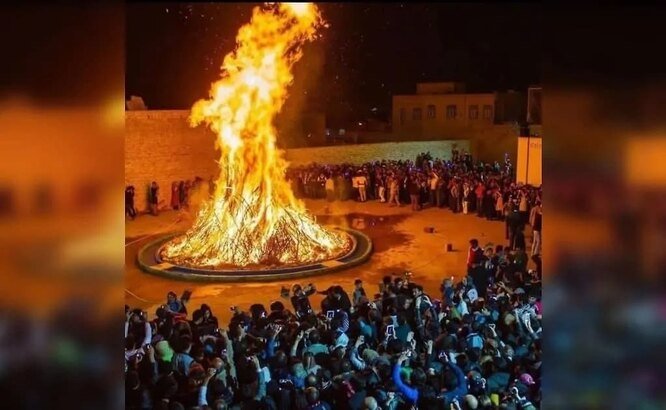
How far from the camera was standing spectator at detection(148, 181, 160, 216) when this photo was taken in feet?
56.1

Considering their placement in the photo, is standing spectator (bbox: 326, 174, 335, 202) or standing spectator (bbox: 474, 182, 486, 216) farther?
standing spectator (bbox: 326, 174, 335, 202)

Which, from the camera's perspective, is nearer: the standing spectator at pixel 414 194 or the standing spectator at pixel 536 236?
the standing spectator at pixel 536 236

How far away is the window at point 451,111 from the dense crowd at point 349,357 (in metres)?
19.8

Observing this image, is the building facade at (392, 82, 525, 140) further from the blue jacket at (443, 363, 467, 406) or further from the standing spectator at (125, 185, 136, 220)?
the blue jacket at (443, 363, 467, 406)

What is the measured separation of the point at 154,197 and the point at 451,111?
13672 mm

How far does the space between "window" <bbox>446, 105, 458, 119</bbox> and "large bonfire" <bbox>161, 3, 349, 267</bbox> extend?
14.7 m

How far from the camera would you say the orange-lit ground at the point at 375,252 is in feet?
36.3

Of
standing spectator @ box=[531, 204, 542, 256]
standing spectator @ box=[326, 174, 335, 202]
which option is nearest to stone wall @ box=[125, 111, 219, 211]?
standing spectator @ box=[326, 174, 335, 202]

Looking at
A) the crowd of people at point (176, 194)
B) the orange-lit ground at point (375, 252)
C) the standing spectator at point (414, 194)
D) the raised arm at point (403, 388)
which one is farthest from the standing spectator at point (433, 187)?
the raised arm at point (403, 388)

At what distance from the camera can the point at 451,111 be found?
27.3 meters

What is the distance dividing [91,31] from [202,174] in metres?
12.4

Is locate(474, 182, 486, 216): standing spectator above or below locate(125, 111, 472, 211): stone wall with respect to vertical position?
below

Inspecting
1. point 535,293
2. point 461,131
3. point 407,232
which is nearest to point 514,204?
point 407,232

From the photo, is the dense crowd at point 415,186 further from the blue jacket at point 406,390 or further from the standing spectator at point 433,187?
the blue jacket at point 406,390
